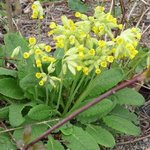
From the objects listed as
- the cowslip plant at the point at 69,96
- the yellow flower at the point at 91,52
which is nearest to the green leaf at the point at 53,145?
the cowslip plant at the point at 69,96

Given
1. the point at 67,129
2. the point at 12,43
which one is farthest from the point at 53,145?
the point at 12,43

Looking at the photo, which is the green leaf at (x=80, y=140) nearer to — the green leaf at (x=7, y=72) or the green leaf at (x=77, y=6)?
the green leaf at (x=7, y=72)

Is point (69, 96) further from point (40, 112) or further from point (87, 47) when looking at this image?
point (87, 47)

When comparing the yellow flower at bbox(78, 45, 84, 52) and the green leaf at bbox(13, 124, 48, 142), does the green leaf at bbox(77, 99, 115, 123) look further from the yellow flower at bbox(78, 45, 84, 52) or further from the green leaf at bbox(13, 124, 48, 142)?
the yellow flower at bbox(78, 45, 84, 52)

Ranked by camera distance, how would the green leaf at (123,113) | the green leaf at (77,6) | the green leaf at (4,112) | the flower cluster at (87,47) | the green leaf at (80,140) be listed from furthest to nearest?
the green leaf at (77,6) → the green leaf at (123,113) → the green leaf at (4,112) → the green leaf at (80,140) → the flower cluster at (87,47)

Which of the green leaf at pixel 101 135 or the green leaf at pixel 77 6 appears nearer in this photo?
the green leaf at pixel 101 135

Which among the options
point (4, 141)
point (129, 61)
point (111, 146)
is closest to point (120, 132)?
point (111, 146)
